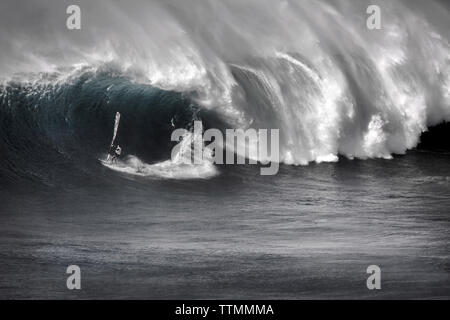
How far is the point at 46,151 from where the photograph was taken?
661 inches

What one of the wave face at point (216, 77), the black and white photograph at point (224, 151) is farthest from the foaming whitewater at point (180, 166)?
the wave face at point (216, 77)

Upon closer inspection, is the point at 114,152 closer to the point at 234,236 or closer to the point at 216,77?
the point at 216,77

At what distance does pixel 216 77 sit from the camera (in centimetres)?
1875

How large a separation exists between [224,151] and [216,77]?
1.68 meters

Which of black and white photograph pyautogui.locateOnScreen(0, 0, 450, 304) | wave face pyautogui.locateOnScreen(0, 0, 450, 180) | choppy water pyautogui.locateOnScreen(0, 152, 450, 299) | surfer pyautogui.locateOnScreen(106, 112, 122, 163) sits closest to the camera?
choppy water pyautogui.locateOnScreen(0, 152, 450, 299)

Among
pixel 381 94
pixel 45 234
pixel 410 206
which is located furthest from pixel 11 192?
pixel 381 94

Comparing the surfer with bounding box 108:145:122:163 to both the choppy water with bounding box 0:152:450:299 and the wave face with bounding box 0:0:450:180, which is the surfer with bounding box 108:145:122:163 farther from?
the choppy water with bounding box 0:152:450:299

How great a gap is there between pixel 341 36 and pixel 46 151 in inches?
313

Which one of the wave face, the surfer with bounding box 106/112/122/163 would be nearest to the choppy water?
the surfer with bounding box 106/112/122/163

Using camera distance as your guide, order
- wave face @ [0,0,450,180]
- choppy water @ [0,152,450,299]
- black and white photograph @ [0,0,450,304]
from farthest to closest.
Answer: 1. wave face @ [0,0,450,180]
2. black and white photograph @ [0,0,450,304]
3. choppy water @ [0,152,450,299]

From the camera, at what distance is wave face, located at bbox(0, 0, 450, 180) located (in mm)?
17766

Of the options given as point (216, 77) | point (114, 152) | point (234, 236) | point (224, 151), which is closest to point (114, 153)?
point (114, 152)

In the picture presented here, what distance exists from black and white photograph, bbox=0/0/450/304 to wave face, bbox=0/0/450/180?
1.5 inches

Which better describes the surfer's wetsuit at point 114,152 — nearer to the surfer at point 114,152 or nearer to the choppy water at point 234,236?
the surfer at point 114,152
